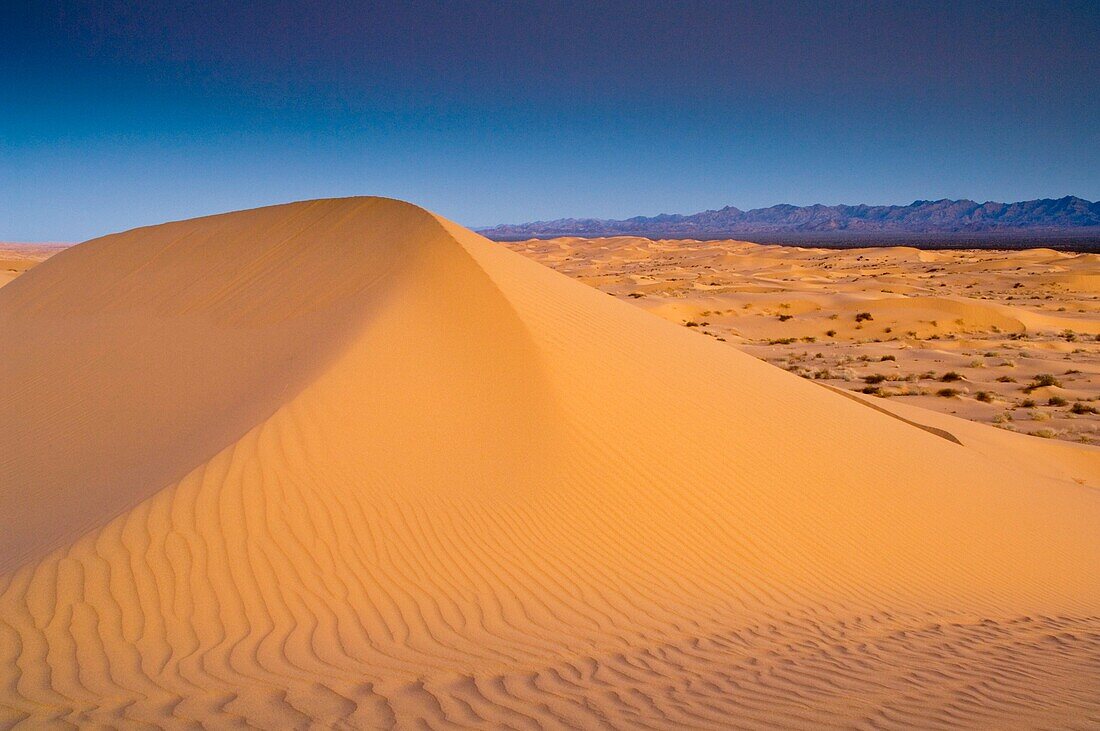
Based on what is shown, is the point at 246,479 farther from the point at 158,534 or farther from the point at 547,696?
the point at 547,696

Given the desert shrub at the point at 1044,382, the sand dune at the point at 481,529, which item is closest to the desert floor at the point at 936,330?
the desert shrub at the point at 1044,382

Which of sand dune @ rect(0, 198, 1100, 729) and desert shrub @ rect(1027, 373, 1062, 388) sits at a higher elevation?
sand dune @ rect(0, 198, 1100, 729)

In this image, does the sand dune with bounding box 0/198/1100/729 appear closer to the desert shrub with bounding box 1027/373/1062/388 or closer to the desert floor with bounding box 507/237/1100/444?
the desert floor with bounding box 507/237/1100/444

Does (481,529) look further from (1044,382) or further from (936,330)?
(936,330)

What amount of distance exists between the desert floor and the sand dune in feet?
14.5

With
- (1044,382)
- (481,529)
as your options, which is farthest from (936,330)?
(481,529)

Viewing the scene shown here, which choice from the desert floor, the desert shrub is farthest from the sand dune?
the desert shrub

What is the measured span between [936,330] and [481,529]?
25678 mm

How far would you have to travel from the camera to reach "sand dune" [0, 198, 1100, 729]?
11.0ft

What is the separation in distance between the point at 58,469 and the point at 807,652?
6581 mm

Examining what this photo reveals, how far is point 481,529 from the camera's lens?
17.4 ft

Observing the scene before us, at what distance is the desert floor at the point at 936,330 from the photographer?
1505 centimetres

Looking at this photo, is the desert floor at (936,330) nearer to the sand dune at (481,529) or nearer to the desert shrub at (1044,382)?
the desert shrub at (1044,382)

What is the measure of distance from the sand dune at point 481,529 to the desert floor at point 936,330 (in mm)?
4428
